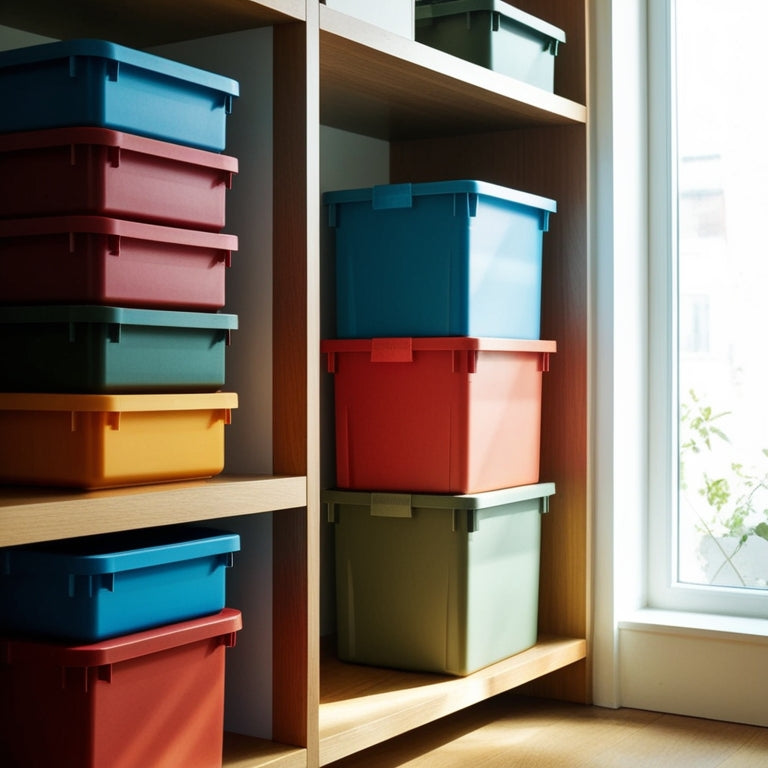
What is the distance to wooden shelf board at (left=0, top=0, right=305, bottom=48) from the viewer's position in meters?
1.73

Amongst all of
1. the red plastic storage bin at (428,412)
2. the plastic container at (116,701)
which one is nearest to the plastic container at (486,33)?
the red plastic storage bin at (428,412)

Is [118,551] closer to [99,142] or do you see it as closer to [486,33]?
[99,142]

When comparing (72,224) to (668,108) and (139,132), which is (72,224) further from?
(668,108)

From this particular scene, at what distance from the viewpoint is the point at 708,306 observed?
8.83 feet

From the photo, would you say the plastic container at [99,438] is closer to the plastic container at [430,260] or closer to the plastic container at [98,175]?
the plastic container at [98,175]

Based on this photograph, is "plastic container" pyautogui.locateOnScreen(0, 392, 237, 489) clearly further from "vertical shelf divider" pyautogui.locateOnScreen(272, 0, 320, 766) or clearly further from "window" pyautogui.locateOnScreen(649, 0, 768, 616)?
"window" pyautogui.locateOnScreen(649, 0, 768, 616)

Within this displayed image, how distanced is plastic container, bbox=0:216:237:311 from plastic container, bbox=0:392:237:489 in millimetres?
134

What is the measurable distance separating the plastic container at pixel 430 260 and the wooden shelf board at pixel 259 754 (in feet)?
2.64

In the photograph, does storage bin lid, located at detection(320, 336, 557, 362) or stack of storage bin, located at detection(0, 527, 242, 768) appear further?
storage bin lid, located at detection(320, 336, 557, 362)

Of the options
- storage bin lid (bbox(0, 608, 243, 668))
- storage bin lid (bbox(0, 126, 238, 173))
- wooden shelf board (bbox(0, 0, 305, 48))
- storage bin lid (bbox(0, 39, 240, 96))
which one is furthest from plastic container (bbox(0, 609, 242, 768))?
wooden shelf board (bbox(0, 0, 305, 48))

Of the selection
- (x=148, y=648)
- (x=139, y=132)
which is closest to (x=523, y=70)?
(x=139, y=132)

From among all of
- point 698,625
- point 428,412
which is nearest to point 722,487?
point 698,625

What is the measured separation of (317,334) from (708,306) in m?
1.19

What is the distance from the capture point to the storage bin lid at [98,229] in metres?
1.54
